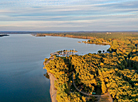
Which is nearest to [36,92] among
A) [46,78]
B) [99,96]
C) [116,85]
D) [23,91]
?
[23,91]

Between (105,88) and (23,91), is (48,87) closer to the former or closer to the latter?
(23,91)

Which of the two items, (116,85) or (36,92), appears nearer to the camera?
(116,85)

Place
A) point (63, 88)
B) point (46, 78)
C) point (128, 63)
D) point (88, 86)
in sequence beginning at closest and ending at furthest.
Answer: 1. point (63, 88)
2. point (88, 86)
3. point (46, 78)
4. point (128, 63)

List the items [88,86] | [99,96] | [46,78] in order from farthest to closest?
[46,78], [88,86], [99,96]

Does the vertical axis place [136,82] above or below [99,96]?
above

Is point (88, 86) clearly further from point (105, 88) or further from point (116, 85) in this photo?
point (116, 85)

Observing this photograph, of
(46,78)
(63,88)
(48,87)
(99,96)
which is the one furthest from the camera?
(46,78)

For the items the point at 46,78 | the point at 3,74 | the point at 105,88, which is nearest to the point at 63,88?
the point at 105,88

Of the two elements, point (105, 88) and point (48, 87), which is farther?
point (48, 87)

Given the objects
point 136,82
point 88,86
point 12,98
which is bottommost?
point 12,98
